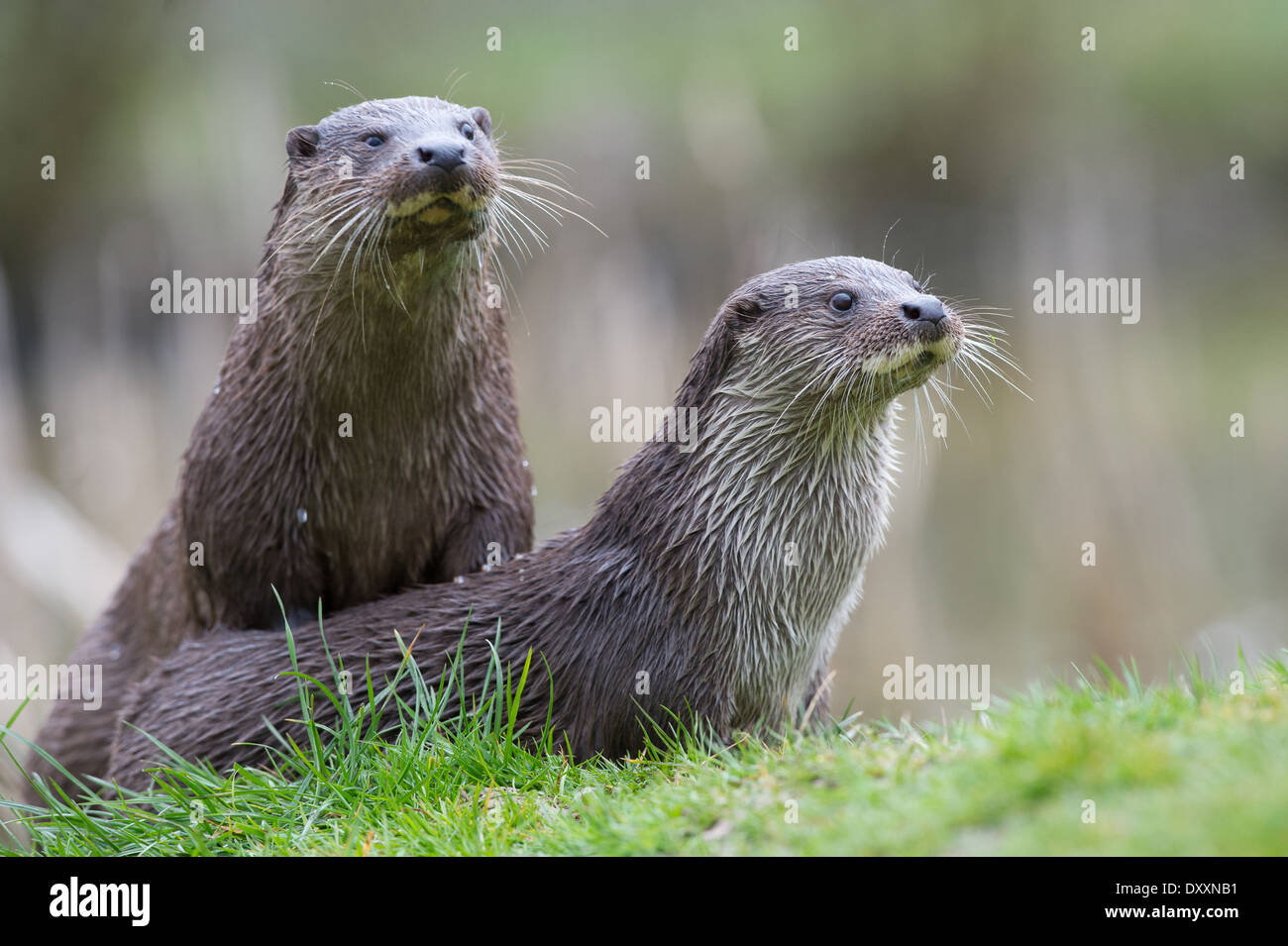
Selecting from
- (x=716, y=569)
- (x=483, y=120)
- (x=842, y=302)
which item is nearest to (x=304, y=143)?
(x=483, y=120)

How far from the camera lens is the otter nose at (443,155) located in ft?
12.8

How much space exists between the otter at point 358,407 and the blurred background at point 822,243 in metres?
4.60

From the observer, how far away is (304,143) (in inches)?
176

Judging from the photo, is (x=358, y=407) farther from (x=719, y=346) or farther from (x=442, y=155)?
(x=719, y=346)

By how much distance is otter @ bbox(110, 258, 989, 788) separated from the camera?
386cm

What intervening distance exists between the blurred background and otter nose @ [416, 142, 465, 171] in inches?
216

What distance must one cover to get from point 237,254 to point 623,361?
11.5 ft

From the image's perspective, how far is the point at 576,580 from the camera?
4.04 meters

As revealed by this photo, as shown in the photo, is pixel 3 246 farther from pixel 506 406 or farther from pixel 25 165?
pixel 506 406
